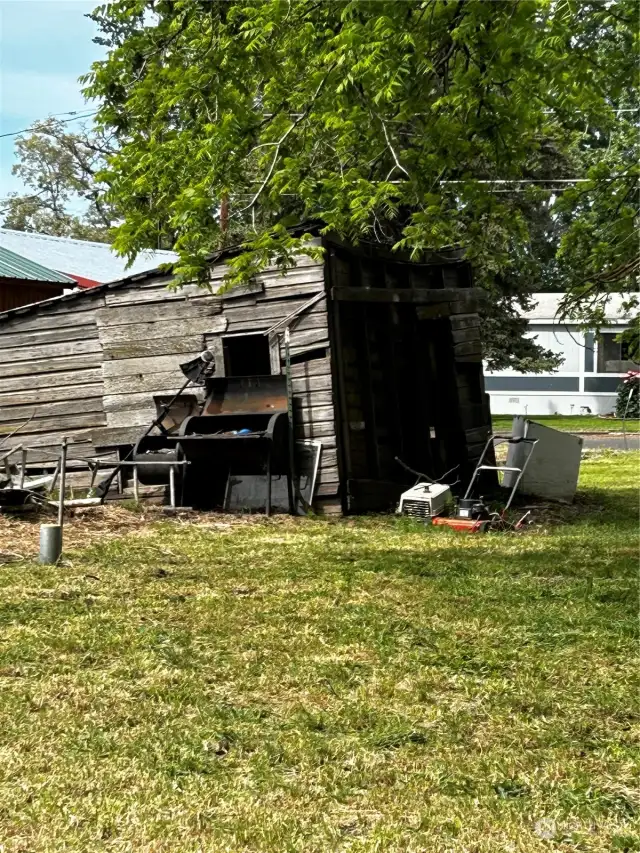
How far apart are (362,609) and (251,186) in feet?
15.3

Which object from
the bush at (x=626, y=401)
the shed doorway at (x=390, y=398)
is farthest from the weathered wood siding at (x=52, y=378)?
A: the bush at (x=626, y=401)

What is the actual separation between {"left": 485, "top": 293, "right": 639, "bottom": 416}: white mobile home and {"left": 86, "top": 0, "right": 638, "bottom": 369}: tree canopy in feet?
101

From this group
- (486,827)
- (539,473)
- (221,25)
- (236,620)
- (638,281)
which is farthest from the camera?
(539,473)

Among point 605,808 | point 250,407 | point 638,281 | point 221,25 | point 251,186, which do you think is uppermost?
point 221,25

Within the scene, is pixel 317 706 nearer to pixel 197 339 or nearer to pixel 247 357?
pixel 197 339

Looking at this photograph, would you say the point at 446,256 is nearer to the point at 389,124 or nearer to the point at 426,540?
the point at 426,540

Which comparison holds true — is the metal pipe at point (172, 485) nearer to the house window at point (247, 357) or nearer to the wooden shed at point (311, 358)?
the wooden shed at point (311, 358)

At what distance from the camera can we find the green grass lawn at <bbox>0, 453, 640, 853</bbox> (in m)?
3.36

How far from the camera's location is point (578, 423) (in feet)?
111

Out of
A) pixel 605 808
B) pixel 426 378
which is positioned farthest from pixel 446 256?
pixel 605 808

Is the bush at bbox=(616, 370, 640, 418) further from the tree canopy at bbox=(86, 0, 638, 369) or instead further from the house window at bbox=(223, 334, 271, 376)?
the tree canopy at bbox=(86, 0, 638, 369)

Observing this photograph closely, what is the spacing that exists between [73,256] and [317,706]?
83.3ft

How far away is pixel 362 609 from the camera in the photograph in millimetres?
6570

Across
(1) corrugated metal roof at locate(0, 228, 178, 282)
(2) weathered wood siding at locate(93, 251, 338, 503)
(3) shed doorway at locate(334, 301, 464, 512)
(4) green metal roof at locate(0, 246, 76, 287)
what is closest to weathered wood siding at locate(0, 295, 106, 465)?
(2) weathered wood siding at locate(93, 251, 338, 503)
